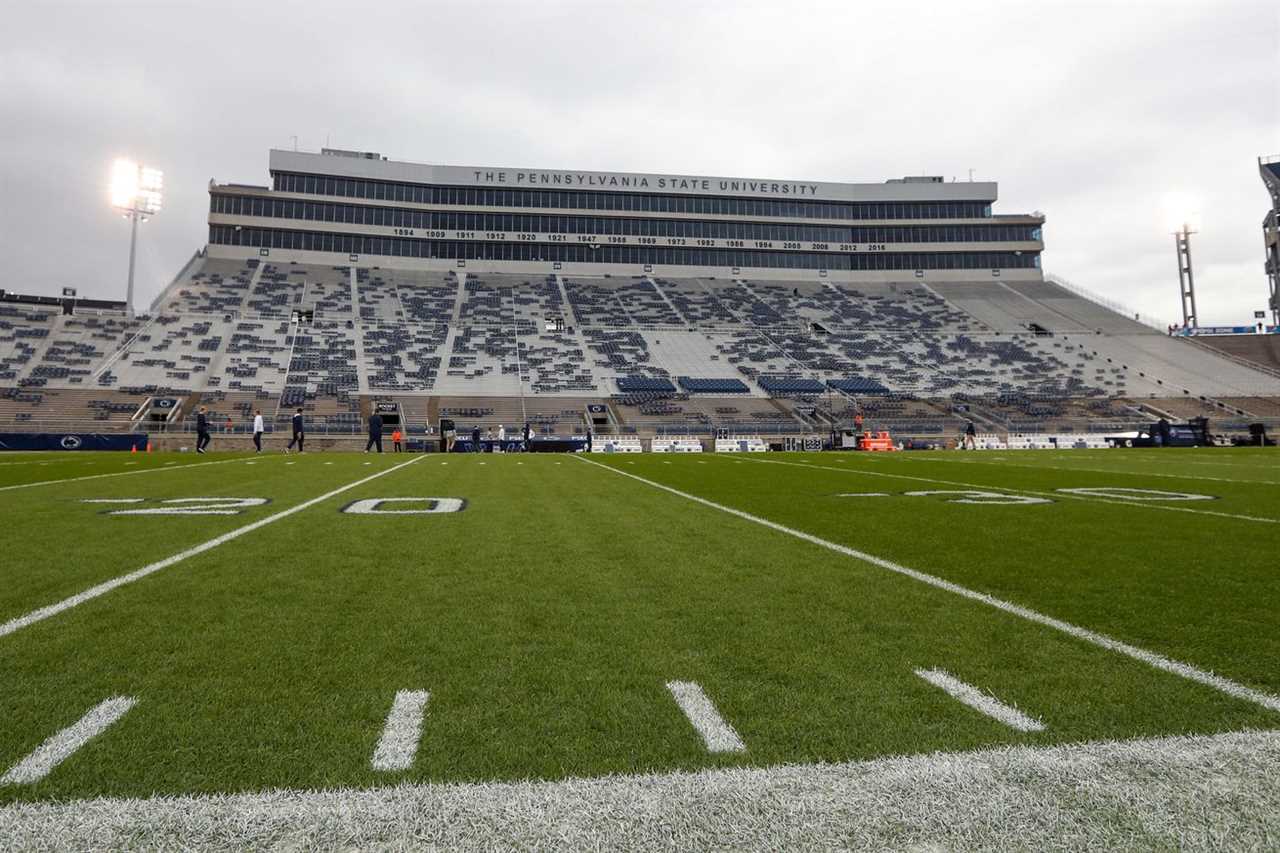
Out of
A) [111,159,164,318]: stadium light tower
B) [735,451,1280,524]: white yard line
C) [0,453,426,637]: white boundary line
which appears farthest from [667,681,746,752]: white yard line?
[111,159,164,318]: stadium light tower

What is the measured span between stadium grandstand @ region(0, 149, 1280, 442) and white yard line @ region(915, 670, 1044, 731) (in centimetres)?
3116

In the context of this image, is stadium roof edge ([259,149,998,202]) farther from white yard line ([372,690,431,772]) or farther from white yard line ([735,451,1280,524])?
white yard line ([372,690,431,772])

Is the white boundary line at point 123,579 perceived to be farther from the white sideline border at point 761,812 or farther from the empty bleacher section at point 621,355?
the empty bleacher section at point 621,355

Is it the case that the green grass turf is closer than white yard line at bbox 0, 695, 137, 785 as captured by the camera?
No

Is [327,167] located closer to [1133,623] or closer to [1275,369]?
[1133,623]

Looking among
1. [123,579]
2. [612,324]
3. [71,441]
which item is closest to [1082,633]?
[123,579]

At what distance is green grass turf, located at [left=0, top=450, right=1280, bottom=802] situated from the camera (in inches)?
74.6

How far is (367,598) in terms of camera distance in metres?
3.51

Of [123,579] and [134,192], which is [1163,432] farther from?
[134,192]

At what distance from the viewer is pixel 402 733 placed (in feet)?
6.44

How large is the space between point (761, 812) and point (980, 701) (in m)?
1.00

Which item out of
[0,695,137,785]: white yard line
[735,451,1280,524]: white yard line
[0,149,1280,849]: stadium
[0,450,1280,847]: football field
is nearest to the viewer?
[0,149,1280,849]: stadium

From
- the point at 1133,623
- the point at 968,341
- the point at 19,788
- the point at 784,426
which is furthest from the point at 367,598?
the point at 968,341

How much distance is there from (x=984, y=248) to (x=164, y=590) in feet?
220
